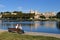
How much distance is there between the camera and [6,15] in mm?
198000

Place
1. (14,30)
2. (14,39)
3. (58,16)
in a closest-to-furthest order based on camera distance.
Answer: (14,39) → (14,30) → (58,16)

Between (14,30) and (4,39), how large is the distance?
11986 millimetres

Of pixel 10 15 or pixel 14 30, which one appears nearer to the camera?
pixel 14 30

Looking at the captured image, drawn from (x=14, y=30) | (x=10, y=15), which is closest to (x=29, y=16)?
(x=10, y=15)

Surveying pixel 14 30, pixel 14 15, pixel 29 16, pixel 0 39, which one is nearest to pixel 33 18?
pixel 29 16

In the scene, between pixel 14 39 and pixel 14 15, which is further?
pixel 14 15

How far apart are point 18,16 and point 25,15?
7.67 metres

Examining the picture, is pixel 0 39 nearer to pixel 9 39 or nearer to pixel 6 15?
pixel 9 39

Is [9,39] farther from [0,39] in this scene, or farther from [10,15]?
[10,15]

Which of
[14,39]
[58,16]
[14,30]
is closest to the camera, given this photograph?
[14,39]

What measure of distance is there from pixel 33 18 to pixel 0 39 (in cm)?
18217

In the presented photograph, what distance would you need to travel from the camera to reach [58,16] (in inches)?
7480

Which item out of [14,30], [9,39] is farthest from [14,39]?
[14,30]

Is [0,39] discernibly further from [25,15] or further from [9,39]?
[25,15]
